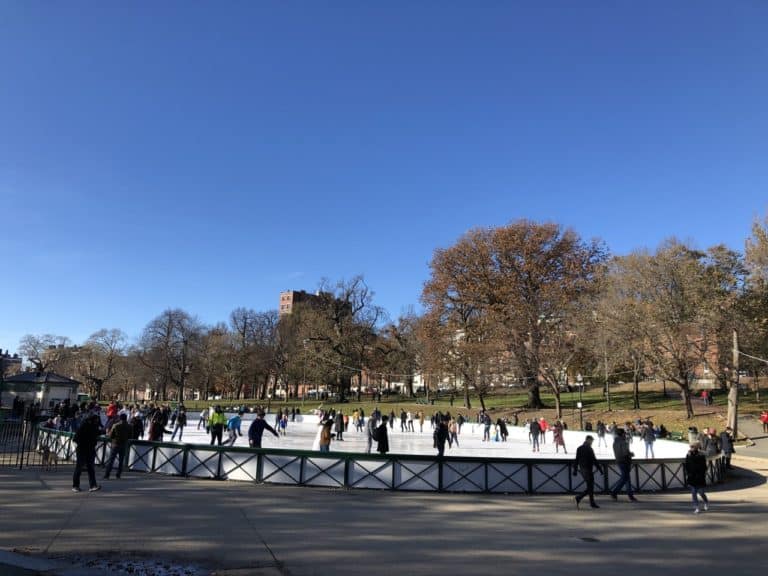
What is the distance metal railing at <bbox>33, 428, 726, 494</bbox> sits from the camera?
13984 millimetres

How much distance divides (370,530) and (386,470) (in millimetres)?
4974

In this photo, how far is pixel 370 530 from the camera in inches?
359

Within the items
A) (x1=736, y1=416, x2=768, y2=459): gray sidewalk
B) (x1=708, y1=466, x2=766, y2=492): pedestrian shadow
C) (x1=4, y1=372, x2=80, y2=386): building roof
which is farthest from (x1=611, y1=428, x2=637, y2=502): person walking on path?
(x1=4, y1=372, x2=80, y2=386): building roof

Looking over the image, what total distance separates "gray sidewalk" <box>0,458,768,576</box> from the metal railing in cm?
55

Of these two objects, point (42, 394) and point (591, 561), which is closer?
point (591, 561)

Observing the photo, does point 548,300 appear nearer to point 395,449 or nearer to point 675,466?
point 395,449

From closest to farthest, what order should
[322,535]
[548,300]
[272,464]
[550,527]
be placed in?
[322,535] < [550,527] < [272,464] < [548,300]

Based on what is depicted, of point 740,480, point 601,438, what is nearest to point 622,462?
point 740,480

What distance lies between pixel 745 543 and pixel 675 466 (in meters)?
7.83

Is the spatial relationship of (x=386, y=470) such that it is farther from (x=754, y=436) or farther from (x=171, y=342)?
(x=171, y=342)

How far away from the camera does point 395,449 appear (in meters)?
25.7

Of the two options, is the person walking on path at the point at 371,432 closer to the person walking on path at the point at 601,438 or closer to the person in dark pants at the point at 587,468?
the person in dark pants at the point at 587,468

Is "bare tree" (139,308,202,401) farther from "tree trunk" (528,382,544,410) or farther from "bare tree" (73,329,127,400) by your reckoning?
"tree trunk" (528,382,544,410)

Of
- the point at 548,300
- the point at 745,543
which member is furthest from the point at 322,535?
the point at 548,300
